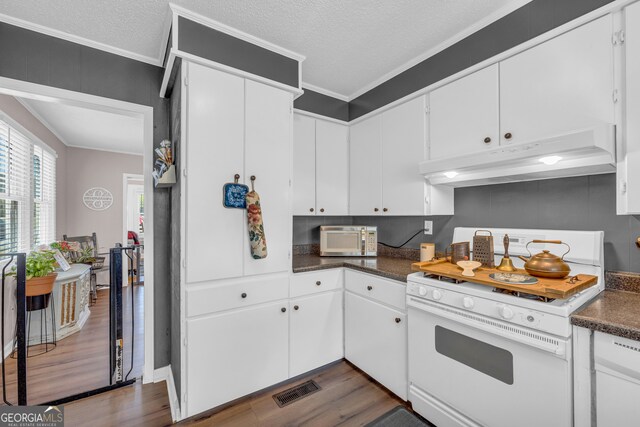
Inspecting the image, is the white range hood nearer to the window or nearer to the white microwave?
the white microwave

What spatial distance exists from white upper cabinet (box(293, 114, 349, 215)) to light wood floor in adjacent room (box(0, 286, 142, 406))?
81.1 inches

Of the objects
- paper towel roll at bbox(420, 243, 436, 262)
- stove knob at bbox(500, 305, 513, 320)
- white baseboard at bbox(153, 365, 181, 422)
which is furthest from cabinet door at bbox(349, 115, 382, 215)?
white baseboard at bbox(153, 365, 181, 422)

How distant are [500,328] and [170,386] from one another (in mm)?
2223

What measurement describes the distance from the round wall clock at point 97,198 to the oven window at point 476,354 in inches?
237

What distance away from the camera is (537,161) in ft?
5.24

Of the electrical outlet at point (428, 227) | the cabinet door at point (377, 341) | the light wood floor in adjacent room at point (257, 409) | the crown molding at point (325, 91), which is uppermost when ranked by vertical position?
the crown molding at point (325, 91)

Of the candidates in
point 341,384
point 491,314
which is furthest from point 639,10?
point 341,384

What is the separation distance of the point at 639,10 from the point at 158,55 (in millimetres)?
2839

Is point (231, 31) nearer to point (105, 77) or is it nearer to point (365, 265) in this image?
point (105, 77)

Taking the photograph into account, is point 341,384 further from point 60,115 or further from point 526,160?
point 60,115

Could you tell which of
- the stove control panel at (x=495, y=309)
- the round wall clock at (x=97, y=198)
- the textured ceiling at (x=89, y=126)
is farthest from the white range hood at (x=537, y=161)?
the round wall clock at (x=97, y=198)

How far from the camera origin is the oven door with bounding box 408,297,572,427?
1.25 m

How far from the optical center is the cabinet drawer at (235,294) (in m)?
1.82

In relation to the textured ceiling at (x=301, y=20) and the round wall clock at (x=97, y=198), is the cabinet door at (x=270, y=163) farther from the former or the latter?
the round wall clock at (x=97, y=198)
